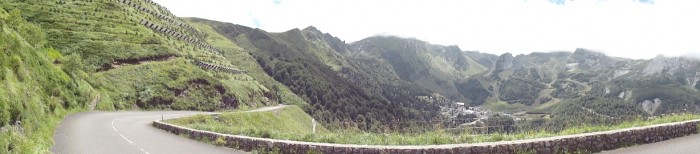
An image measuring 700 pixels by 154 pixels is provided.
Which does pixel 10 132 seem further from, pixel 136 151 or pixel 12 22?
pixel 12 22

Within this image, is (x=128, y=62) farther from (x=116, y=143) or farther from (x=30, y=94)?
(x=116, y=143)

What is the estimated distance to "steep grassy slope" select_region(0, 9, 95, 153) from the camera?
2053 cm

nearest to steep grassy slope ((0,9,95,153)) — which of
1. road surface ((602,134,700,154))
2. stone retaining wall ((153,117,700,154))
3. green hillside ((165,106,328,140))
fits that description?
green hillside ((165,106,328,140))

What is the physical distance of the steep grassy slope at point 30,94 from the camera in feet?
67.4

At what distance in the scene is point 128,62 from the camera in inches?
3159

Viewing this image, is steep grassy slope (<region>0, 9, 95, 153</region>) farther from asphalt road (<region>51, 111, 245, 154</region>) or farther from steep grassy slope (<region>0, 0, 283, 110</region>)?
steep grassy slope (<region>0, 0, 283, 110</region>)

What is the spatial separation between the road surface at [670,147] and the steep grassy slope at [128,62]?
5827 cm

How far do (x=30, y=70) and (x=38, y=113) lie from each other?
831 centimetres

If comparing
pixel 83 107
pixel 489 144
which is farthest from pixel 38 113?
pixel 489 144

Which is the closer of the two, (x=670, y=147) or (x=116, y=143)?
(x=670, y=147)

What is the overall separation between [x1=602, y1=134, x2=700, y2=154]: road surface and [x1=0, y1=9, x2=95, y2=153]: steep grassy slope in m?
21.8

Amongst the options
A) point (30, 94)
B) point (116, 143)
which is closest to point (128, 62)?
point (30, 94)

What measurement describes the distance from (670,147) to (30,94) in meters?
33.8

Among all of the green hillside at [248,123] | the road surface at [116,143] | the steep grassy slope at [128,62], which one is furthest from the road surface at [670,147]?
the steep grassy slope at [128,62]
